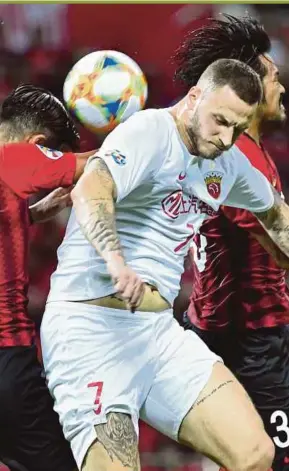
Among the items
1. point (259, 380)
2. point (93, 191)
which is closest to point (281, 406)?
point (259, 380)

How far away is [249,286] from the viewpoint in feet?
7.61

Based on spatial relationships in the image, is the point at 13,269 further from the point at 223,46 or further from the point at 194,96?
the point at 223,46

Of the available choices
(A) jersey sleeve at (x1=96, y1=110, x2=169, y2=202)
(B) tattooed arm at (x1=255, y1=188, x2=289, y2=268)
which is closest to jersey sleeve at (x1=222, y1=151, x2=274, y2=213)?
(B) tattooed arm at (x1=255, y1=188, x2=289, y2=268)

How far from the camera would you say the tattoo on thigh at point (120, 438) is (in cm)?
179

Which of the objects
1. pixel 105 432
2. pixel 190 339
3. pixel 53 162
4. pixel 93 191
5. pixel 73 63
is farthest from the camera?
pixel 73 63

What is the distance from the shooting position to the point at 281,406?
7.56 feet

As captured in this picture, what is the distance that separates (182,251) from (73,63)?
28.5 inches

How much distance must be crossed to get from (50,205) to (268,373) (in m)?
0.63

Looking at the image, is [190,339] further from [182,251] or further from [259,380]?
[259,380]

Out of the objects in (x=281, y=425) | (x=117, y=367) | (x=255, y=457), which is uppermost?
(x=117, y=367)

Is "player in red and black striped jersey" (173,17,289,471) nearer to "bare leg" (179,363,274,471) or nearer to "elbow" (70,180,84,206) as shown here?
"bare leg" (179,363,274,471)

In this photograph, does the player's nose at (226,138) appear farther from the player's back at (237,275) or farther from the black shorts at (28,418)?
the black shorts at (28,418)

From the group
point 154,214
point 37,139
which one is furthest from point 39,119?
point 154,214

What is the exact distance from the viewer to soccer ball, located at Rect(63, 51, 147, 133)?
221 cm
